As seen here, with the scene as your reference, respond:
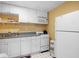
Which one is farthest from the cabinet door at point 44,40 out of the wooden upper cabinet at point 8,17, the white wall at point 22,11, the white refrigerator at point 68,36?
the white refrigerator at point 68,36

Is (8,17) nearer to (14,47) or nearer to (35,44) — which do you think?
(14,47)

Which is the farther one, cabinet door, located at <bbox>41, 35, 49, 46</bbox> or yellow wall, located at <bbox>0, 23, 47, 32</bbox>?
cabinet door, located at <bbox>41, 35, 49, 46</bbox>

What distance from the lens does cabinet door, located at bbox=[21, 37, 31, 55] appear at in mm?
3789

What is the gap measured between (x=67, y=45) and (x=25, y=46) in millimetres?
2165

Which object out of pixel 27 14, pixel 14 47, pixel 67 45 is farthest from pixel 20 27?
pixel 67 45

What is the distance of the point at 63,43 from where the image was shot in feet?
7.25

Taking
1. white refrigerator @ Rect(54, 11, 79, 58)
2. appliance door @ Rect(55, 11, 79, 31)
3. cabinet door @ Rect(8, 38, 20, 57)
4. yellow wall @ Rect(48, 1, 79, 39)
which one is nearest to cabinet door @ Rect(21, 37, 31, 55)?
cabinet door @ Rect(8, 38, 20, 57)

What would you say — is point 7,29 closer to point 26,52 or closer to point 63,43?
point 26,52

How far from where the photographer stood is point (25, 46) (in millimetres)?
3898

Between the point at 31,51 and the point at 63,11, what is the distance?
2.14 metres

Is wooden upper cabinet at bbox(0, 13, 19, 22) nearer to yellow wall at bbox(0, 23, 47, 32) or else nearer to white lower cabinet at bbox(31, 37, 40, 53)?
yellow wall at bbox(0, 23, 47, 32)

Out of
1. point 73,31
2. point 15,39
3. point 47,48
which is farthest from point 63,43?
point 47,48

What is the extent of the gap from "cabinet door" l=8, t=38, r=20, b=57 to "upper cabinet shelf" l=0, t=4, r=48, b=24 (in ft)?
3.32

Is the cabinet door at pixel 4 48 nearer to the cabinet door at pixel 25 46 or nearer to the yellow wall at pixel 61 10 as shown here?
the cabinet door at pixel 25 46
